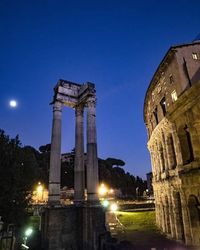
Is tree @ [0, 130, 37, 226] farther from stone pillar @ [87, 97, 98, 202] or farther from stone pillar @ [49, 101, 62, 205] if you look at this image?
stone pillar @ [87, 97, 98, 202]

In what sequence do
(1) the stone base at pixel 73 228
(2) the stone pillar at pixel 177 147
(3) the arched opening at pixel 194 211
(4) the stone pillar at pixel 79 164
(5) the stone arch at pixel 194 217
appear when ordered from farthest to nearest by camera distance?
(2) the stone pillar at pixel 177 147 < (4) the stone pillar at pixel 79 164 < (3) the arched opening at pixel 194 211 < (5) the stone arch at pixel 194 217 < (1) the stone base at pixel 73 228

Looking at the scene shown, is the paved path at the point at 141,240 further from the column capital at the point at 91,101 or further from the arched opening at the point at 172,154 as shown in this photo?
the column capital at the point at 91,101

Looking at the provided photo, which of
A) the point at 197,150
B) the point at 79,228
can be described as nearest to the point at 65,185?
the point at 79,228

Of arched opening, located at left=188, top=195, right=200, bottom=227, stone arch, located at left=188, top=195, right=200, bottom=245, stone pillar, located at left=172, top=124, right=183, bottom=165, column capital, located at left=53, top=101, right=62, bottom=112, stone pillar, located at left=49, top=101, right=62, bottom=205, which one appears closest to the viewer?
stone pillar, located at left=49, top=101, right=62, bottom=205

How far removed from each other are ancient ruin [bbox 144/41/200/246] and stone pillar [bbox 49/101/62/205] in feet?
35.4

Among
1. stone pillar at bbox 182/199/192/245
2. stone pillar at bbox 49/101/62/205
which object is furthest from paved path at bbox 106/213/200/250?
stone pillar at bbox 49/101/62/205

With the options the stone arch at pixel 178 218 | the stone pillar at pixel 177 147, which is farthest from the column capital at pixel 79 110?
the stone arch at pixel 178 218

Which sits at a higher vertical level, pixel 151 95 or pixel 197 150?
pixel 151 95

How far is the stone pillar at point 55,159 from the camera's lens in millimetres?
15867

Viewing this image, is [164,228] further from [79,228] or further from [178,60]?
[178,60]

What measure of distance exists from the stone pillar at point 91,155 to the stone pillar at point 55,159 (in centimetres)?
262

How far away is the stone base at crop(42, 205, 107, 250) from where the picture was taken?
1441 cm

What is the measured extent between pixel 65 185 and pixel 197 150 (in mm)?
42596

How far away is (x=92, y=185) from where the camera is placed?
16.0 meters
